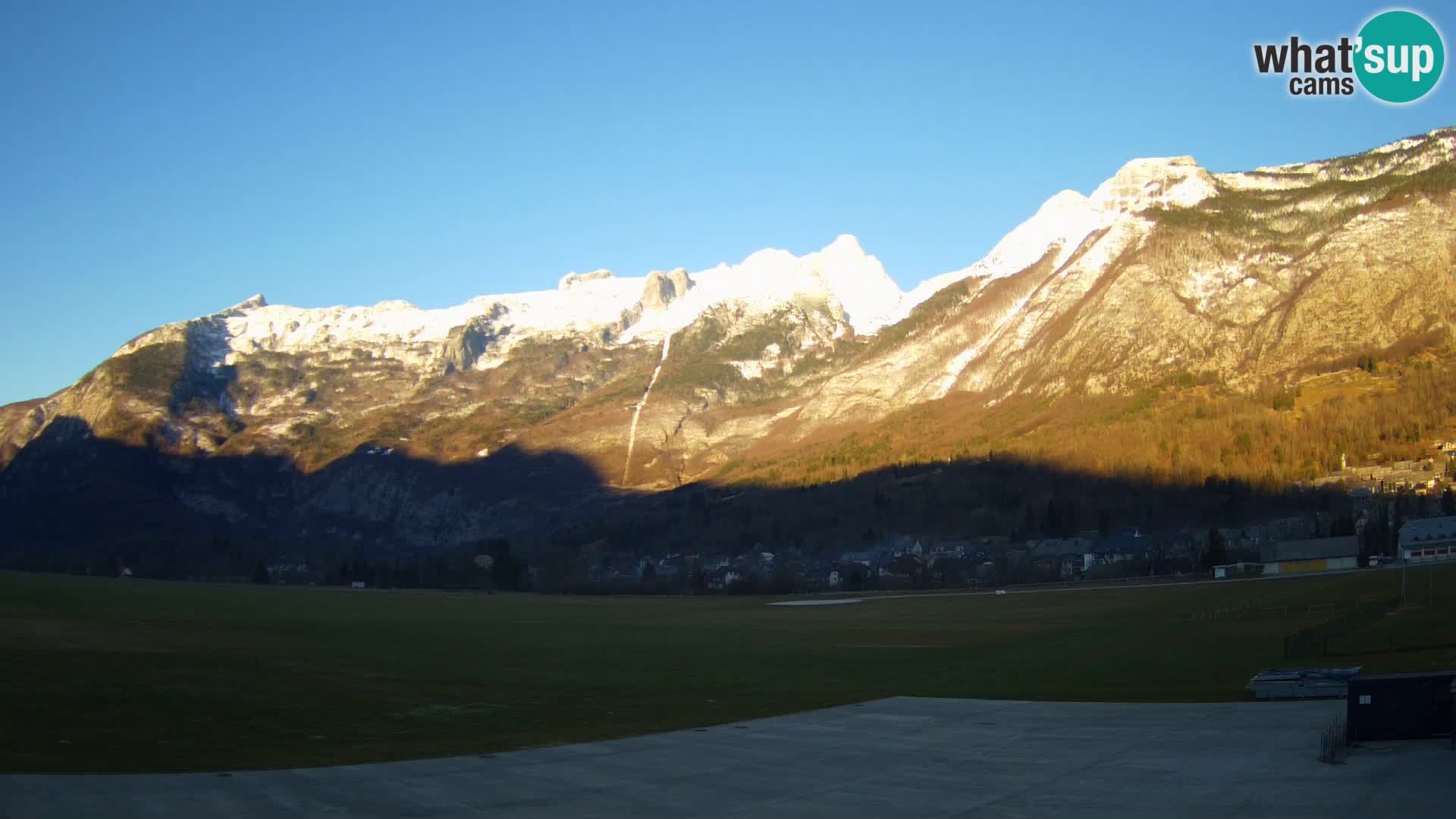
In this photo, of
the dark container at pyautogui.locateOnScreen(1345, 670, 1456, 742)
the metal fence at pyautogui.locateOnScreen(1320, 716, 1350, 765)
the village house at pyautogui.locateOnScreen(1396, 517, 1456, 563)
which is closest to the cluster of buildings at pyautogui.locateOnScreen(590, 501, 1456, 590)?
the village house at pyautogui.locateOnScreen(1396, 517, 1456, 563)

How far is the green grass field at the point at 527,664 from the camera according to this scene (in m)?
42.7

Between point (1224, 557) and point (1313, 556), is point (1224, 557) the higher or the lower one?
the lower one

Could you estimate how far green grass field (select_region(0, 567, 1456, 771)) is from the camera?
140 ft

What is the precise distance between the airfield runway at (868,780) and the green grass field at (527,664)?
Result: 3.73m

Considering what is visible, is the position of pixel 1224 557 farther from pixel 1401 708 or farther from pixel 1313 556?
pixel 1401 708

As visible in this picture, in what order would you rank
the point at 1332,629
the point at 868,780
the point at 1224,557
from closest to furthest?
Result: the point at 868,780
the point at 1332,629
the point at 1224,557

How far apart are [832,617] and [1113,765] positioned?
87.8m

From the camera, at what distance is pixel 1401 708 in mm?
35031

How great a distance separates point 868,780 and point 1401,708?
53.0ft

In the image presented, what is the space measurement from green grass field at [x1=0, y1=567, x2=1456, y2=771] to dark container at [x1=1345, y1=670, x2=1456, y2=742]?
16059mm

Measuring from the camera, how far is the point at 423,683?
61031 millimetres

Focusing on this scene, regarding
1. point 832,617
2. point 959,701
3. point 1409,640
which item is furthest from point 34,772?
point 832,617

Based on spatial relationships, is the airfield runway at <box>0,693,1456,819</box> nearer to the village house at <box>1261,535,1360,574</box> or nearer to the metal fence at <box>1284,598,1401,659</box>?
the metal fence at <box>1284,598,1401,659</box>

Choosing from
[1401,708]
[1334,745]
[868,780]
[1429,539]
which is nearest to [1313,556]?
[1429,539]
